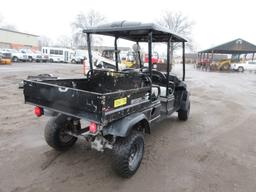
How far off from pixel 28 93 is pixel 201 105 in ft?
19.9

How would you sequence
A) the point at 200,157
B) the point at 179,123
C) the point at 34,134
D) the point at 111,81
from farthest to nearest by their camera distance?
1. the point at 179,123
2. the point at 34,134
3. the point at 111,81
4. the point at 200,157

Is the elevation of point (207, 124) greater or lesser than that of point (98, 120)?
lesser

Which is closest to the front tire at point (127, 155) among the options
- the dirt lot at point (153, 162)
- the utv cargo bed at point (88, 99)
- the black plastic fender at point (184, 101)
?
the dirt lot at point (153, 162)

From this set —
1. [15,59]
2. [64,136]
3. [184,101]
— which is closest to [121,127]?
[64,136]

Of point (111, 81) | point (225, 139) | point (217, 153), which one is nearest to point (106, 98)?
point (111, 81)

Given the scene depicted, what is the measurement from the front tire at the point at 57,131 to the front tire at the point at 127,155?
3.75 ft

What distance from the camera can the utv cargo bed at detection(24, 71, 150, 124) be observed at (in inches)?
97.3

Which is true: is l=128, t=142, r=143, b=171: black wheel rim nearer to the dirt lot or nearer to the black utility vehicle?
the black utility vehicle

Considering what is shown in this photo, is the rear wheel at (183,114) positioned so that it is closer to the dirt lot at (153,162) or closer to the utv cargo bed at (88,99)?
the dirt lot at (153,162)

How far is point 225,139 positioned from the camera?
4477mm

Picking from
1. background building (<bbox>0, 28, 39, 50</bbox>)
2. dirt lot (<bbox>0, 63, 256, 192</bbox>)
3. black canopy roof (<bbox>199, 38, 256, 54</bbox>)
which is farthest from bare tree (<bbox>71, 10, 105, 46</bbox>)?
dirt lot (<bbox>0, 63, 256, 192</bbox>)

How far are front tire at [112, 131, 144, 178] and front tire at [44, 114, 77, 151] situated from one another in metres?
1.14

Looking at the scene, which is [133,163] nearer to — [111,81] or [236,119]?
[111,81]

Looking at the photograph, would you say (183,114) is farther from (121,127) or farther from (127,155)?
(121,127)
